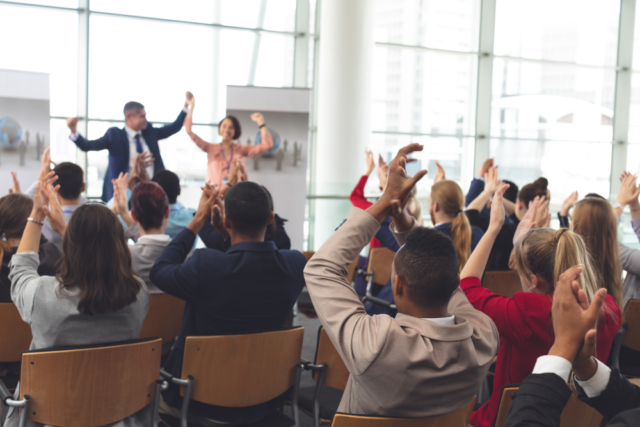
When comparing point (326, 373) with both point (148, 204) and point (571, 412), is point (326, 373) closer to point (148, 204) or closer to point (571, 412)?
point (571, 412)

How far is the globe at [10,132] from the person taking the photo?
5.23m

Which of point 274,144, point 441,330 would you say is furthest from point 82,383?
point 274,144

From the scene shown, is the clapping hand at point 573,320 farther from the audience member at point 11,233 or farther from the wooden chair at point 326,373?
the audience member at point 11,233

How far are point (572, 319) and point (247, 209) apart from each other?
1.50m

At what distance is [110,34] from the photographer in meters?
6.32

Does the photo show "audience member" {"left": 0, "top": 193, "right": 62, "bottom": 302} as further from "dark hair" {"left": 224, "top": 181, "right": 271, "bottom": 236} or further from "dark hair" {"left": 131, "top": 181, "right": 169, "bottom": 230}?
"dark hair" {"left": 224, "top": 181, "right": 271, "bottom": 236}

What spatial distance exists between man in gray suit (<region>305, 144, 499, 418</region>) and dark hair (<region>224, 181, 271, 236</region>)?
0.87 metres

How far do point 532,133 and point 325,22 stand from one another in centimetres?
409

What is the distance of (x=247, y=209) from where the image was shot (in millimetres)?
2223

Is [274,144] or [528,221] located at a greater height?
[274,144]

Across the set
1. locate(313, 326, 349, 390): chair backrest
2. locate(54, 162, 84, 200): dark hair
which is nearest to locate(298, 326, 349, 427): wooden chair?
locate(313, 326, 349, 390): chair backrest

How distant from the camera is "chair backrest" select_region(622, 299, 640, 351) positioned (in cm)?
278

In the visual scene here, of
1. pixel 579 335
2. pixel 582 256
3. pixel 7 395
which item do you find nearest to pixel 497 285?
pixel 582 256

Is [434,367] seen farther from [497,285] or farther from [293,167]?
[293,167]
